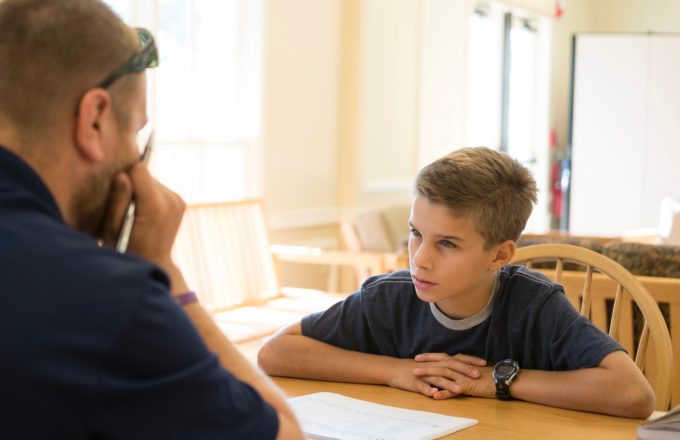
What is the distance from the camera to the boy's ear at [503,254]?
1.78m

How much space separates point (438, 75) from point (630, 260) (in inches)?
168

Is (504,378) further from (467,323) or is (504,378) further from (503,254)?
(503,254)

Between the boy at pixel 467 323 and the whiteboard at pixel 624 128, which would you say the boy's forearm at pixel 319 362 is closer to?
the boy at pixel 467 323

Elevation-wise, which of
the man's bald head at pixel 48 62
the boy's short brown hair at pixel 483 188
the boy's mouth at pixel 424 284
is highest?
the man's bald head at pixel 48 62

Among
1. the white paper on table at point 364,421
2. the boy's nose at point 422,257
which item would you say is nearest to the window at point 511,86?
the boy's nose at point 422,257

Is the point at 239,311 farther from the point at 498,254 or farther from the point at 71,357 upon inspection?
the point at 71,357

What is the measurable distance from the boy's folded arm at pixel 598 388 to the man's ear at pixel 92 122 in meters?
0.92

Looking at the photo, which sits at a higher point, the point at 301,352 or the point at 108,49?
the point at 108,49

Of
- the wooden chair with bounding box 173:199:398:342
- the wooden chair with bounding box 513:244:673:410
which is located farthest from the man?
the wooden chair with bounding box 173:199:398:342

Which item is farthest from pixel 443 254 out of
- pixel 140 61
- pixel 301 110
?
pixel 301 110

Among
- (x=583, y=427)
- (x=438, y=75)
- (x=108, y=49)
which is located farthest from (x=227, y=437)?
(x=438, y=75)

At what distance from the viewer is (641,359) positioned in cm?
186

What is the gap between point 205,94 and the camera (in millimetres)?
4770

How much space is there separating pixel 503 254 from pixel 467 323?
0.14 metres
